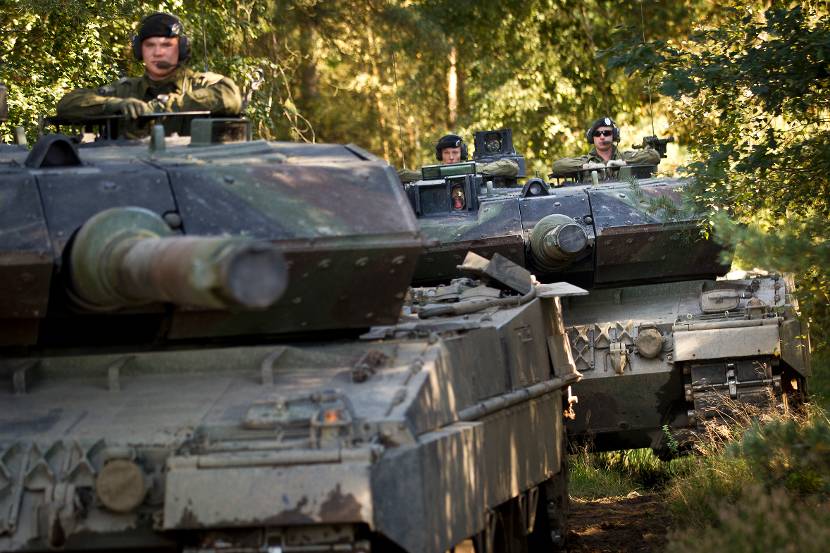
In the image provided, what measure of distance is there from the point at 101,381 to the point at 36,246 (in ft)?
2.78

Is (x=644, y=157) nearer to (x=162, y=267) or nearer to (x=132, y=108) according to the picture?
(x=132, y=108)

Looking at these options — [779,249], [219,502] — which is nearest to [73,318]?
[219,502]

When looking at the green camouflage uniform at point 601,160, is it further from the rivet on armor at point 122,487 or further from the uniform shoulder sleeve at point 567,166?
the rivet on armor at point 122,487

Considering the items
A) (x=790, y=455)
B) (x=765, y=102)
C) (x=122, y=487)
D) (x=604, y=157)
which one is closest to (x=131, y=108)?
(x=122, y=487)

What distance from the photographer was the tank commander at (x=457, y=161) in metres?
17.0

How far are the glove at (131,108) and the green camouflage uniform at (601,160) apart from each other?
8.51 m

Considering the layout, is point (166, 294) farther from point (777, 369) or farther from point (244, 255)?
point (777, 369)

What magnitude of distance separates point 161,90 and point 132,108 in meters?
0.59

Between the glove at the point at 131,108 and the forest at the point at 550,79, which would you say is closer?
the glove at the point at 131,108

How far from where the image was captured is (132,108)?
33.5 feet

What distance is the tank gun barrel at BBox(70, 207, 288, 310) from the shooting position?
6.18m

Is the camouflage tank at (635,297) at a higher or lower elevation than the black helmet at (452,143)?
lower

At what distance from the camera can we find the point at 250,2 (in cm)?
2434

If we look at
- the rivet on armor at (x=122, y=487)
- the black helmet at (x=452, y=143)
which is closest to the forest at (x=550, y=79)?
the black helmet at (x=452, y=143)
